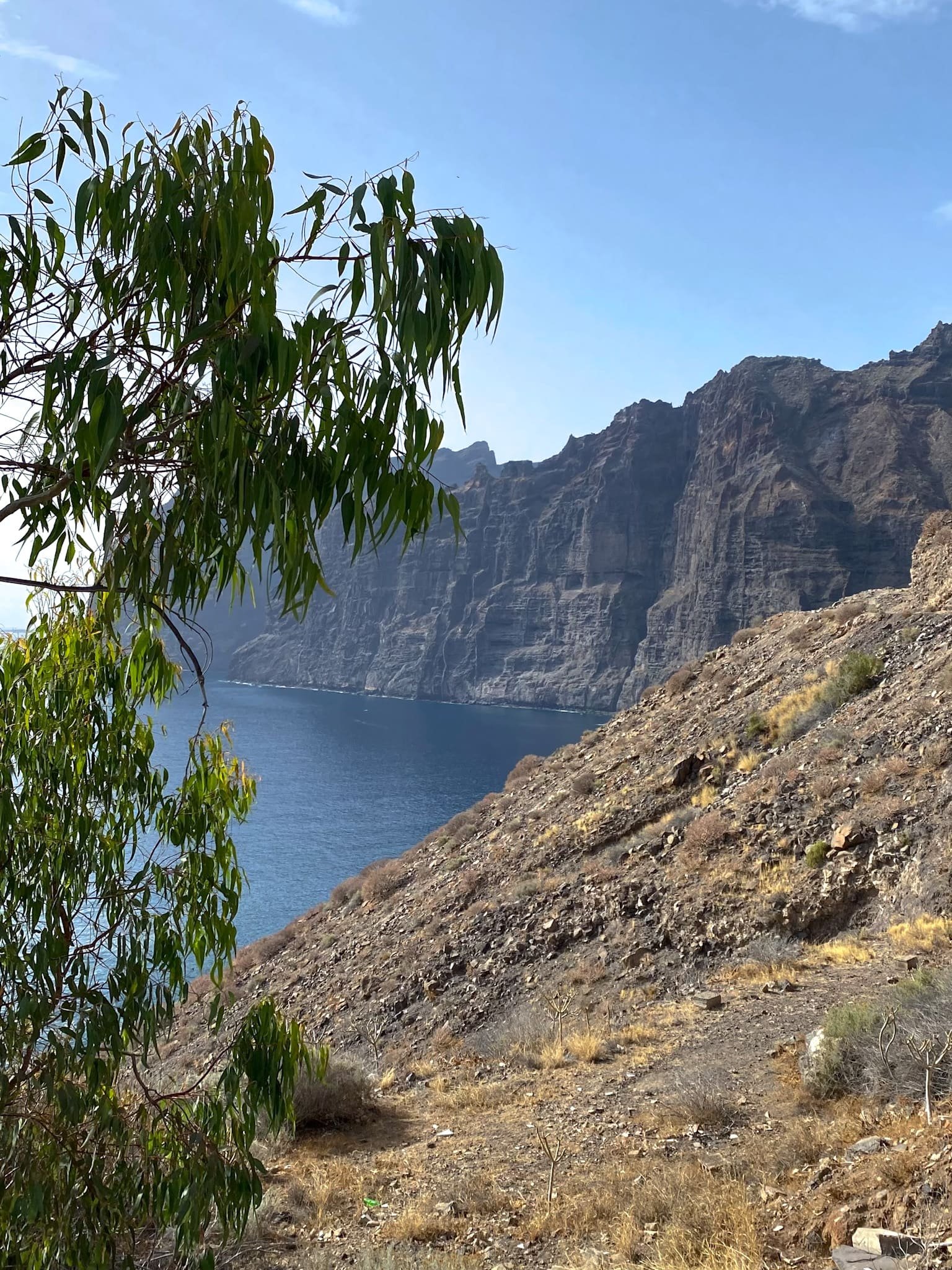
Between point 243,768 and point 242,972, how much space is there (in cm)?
1794

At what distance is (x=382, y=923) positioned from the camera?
1775 centimetres

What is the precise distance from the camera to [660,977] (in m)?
11.8

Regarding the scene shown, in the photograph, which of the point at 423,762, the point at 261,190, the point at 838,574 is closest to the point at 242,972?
the point at 261,190

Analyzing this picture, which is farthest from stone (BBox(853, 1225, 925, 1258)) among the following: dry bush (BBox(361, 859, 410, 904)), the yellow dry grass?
dry bush (BBox(361, 859, 410, 904))

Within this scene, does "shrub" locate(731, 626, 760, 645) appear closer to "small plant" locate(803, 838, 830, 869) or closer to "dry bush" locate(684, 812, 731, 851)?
"dry bush" locate(684, 812, 731, 851)

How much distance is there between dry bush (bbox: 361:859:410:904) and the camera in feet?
67.3

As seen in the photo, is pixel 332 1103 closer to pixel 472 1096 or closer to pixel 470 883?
pixel 472 1096

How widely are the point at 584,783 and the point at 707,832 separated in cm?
556

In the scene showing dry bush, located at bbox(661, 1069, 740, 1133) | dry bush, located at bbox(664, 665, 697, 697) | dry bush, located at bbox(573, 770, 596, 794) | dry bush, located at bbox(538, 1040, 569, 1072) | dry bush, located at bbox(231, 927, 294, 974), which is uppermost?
dry bush, located at bbox(664, 665, 697, 697)

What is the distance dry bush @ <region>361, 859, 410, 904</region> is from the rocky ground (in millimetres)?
90

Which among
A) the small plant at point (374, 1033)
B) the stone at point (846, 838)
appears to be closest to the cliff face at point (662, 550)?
the stone at point (846, 838)

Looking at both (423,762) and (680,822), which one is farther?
(423,762)

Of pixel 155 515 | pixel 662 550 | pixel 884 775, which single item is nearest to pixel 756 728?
pixel 884 775

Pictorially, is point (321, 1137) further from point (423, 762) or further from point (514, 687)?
point (514, 687)
